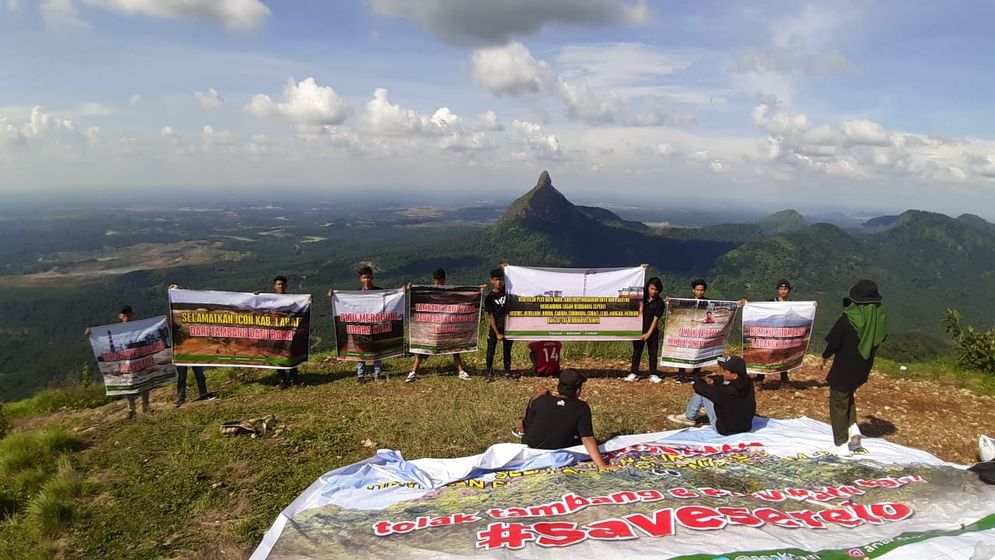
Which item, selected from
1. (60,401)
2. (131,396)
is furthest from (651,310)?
(60,401)

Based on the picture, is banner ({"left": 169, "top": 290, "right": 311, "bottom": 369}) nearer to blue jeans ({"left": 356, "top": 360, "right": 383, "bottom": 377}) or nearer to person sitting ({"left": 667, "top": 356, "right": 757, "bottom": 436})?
blue jeans ({"left": 356, "top": 360, "right": 383, "bottom": 377})

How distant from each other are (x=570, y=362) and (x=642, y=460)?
20.2 ft

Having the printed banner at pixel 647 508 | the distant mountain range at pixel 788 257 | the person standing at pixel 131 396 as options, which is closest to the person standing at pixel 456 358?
the printed banner at pixel 647 508

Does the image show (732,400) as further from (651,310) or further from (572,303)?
(572,303)

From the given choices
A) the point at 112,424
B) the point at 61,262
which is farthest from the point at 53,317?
the point at 112,424

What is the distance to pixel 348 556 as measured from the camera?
11.8ft

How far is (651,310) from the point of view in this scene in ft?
30.2

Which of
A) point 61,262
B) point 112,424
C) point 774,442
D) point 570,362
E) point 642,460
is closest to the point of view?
point 642,460

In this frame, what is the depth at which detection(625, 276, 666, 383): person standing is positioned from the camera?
912 centimetres

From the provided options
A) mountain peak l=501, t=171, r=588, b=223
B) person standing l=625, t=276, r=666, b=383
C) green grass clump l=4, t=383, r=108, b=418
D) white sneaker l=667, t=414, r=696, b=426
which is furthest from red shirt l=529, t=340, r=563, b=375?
mountain peak l=501, t=171, r=588, b=223

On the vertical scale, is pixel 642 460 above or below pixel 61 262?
above

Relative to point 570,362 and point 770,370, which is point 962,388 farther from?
point 570,362

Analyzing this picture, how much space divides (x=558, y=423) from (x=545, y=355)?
4069 millimetres

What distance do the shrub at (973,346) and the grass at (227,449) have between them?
0.93 meters
